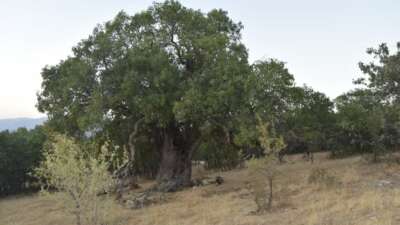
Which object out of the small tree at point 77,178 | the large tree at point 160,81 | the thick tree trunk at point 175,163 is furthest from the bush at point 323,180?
the small tree at point 77,178

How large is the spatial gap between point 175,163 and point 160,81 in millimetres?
6181

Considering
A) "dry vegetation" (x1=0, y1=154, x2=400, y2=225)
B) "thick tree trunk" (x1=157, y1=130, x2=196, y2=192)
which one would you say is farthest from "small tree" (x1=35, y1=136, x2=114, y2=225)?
"thick tree trunk" (x1=157, y1=130, x2=196, y2=192)

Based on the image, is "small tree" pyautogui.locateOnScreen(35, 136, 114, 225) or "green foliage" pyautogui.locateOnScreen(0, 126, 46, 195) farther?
"green foliage" pyautogui.locateOnScreen(0, 126, 46, 195)

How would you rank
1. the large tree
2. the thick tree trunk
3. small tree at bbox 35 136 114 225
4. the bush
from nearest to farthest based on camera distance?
small tree at bbox 35 136 114 225
the bush
the large tree
the thick tree trunk

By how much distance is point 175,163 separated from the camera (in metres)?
25.8

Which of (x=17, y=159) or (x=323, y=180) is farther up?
(x=17, y=159)

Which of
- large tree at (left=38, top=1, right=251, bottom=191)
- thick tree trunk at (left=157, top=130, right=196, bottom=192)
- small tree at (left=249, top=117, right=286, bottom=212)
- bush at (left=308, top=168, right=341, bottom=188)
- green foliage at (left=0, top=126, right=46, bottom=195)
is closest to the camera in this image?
small tree at (left=249, top=117, right=286, bottom=212)

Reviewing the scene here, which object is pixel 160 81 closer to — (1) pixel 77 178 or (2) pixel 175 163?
(2) pixel 175 163

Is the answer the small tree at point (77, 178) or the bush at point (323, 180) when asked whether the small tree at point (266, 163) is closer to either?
the bush at point (323, 180)

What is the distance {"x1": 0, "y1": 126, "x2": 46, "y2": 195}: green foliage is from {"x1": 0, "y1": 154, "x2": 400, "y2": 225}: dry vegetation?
11573 millimetres

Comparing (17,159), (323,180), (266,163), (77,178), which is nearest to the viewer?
(77,178)

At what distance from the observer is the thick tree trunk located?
83.6 feet

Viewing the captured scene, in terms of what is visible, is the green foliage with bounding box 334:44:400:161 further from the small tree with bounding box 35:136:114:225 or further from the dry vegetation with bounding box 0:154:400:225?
the small tree with bounding box 35:136:114:225

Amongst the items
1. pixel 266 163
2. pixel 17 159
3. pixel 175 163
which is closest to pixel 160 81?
pixel 175 163
